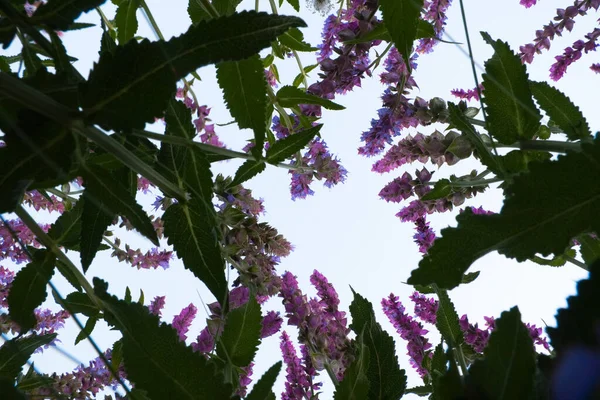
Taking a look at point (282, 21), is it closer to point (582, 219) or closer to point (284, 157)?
point (582, 219)

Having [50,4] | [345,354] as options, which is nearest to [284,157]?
[50,4]

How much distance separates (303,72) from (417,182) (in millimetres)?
416

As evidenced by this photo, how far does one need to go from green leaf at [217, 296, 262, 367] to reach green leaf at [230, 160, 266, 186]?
311 millimetres

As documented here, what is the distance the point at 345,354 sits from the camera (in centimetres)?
121

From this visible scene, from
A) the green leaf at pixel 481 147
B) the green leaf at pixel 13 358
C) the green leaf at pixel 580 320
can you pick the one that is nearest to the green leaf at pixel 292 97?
the green leaf at pixel 481 147

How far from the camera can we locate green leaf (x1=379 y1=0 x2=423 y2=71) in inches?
22.7

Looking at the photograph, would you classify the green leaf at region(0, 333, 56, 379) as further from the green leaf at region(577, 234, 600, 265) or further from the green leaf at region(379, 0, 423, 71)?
the green leaf at region(577, 234, 600, 265)

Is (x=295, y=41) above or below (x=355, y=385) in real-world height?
above

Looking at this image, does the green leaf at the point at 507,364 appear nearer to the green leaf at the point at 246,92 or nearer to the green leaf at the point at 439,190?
the green leaf at the point at 246,92

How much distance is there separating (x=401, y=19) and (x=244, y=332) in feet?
1.35

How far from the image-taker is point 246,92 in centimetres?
63

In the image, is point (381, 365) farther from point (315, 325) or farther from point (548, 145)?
point (315, 325)

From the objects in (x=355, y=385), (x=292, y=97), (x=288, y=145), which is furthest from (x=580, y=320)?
(x=292, y=97)

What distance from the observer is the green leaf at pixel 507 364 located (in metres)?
0.29
